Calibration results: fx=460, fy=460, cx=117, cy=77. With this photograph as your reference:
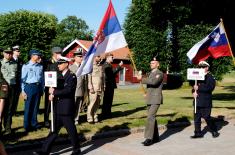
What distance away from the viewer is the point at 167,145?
10.4 meters

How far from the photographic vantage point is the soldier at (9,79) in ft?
35.9

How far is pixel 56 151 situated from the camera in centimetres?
946

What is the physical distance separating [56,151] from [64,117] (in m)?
1.10

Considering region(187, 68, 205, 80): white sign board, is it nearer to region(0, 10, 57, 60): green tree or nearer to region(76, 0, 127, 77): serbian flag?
region(76, 0, 127, 77): serbian flag

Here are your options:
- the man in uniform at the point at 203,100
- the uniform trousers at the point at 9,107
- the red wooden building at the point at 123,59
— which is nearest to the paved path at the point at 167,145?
the man in uniform at the point at 203,100

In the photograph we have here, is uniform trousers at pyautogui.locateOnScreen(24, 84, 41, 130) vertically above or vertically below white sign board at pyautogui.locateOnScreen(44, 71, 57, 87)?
below

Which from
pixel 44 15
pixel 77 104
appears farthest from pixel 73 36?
pixel 77 104

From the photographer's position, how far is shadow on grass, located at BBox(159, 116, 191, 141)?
12.2 meters

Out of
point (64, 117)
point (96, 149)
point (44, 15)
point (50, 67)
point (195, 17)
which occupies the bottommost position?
point (96, 149)

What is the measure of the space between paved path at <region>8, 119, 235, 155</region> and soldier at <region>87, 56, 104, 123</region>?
150cm

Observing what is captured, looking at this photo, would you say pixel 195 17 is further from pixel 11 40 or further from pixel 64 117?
pixel 11 40

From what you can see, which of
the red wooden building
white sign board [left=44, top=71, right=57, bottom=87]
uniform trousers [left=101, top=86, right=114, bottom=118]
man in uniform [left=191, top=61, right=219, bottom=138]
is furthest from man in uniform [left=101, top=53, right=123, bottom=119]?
the red wooden building

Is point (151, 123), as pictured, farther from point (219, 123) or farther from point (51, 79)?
point (219, 123)

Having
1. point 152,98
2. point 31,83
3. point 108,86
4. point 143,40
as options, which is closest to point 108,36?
point 152,98
